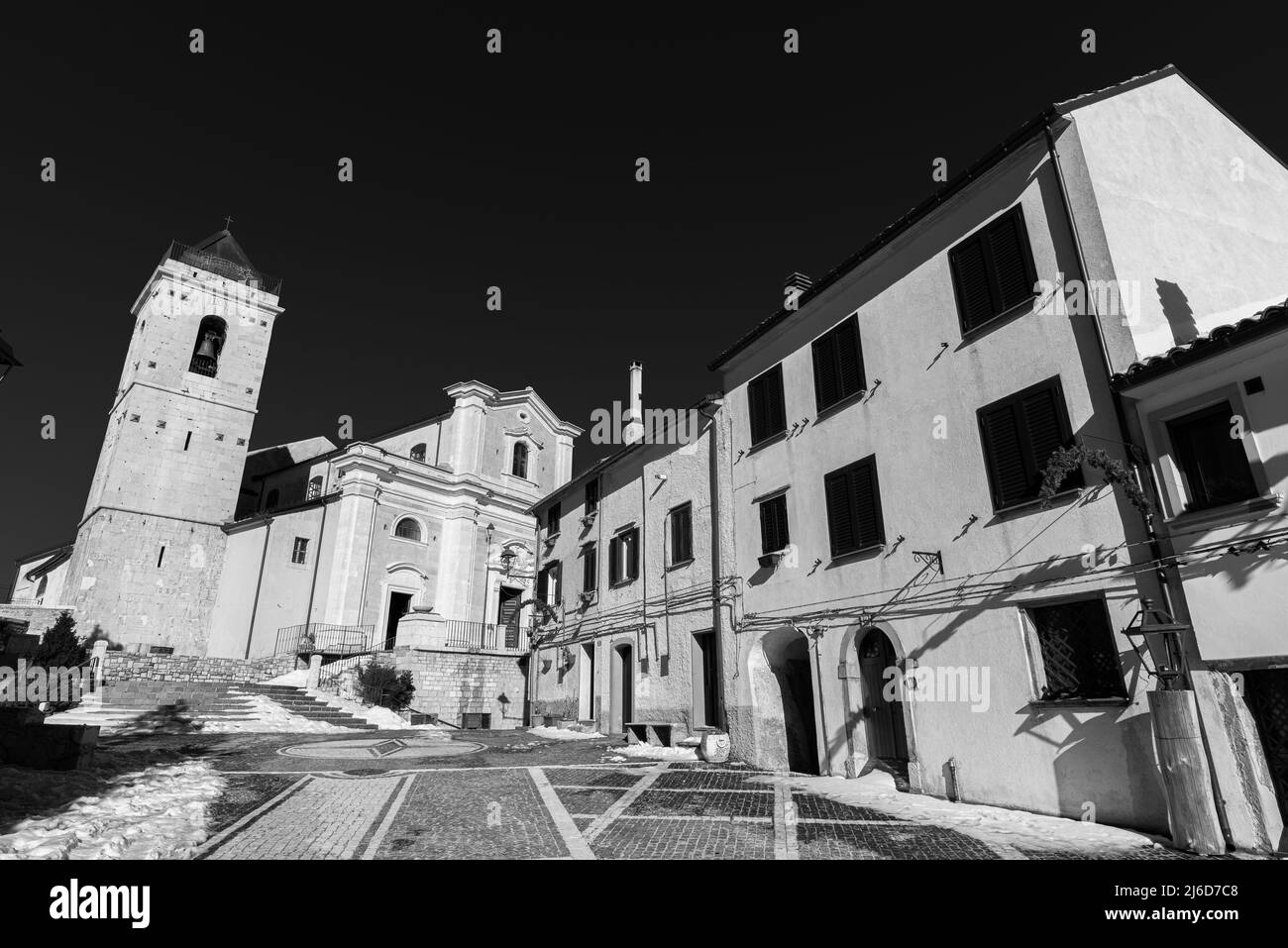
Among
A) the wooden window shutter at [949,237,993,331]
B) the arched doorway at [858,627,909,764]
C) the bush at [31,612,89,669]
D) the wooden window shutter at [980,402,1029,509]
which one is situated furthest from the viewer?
the bush at [31,612,89,669]

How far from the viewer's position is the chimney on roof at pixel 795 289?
46.8 ft

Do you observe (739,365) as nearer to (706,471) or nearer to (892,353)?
Result: (706,471)

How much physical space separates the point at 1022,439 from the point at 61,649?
2954cm

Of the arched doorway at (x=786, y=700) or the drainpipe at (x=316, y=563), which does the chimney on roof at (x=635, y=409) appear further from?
the drainpipe at (x=316, y=563)

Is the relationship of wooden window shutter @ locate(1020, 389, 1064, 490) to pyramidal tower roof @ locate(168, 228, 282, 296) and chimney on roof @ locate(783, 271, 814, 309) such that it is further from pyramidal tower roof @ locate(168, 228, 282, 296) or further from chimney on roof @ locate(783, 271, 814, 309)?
pyramidal tower roof @ locate(168, 228, 282, 296)

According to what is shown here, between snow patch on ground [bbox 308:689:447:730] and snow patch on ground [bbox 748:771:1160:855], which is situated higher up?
snow patch on ground [bbox 308:689:447:730]

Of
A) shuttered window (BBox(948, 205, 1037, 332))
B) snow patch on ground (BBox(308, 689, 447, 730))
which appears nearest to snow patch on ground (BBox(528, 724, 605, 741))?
snow patch on ground (BBox(308, 689, 447, 730))

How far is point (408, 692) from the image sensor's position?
24.0 m

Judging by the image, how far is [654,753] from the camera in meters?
15.0

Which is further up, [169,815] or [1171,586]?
[1171,586]

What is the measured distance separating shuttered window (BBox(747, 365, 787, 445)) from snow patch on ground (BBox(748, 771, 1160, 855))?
277 inches

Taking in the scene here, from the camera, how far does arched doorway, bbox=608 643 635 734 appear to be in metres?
18.5
